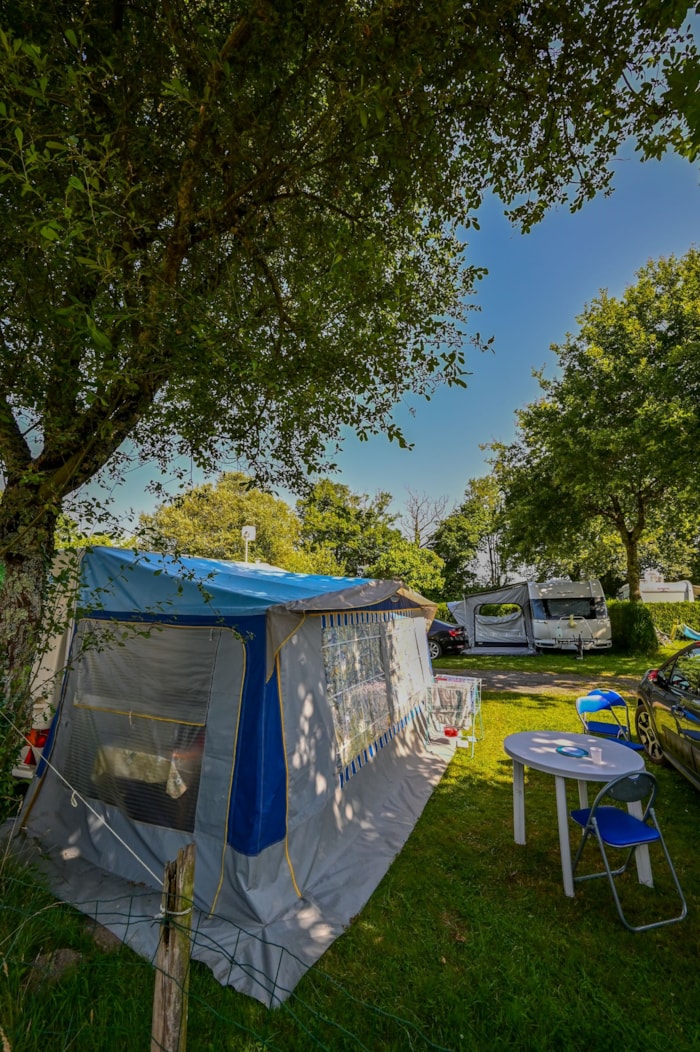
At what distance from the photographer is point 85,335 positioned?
2.39 m

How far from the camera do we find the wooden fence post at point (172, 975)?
1.50 m

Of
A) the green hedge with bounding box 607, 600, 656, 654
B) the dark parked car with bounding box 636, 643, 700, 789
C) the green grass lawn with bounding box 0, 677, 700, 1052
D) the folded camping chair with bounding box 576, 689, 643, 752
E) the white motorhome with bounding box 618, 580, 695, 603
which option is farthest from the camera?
the white motorhome with bounding box 618, 580, 695, 603

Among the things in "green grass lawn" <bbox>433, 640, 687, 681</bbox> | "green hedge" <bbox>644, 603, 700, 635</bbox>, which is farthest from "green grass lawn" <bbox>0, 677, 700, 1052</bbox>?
"green hedge" <bbox>644, 603, 700, 635</bbox>

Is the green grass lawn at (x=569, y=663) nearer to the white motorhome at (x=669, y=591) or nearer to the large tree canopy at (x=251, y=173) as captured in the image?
the white motorhome at (x=669, y=591)

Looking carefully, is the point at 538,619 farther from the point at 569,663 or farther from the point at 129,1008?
the point at 129,1008

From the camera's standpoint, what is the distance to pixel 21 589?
3146 mm

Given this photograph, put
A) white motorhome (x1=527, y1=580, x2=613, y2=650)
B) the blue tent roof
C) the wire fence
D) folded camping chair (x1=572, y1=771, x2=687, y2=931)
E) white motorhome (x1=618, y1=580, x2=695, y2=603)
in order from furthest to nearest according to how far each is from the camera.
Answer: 1. white motorhome (x1=618, y1=580, x2=695, y2=603)
2. white motorhome (x1=527, y1=580, x2=613, y2=650)
3. the blue tent roof
4. folded camping chair (x1=572, y1=771, x2=687, y2=931)
5. the wire fence

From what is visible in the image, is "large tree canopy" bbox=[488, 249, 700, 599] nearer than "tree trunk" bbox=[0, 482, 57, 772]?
No

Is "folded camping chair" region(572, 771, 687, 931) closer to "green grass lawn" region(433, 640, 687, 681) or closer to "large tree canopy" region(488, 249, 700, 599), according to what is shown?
"green grass lawn" region(433, 640, 687, 681)

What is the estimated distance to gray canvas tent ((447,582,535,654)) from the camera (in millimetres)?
16016

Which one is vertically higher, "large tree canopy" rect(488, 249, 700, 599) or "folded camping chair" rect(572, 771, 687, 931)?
"large tree canopy" rect(488, 249, 700, 599)

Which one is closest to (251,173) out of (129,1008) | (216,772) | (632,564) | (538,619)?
(216,772)

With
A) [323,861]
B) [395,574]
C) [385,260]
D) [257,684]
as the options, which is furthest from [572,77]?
[395,574]

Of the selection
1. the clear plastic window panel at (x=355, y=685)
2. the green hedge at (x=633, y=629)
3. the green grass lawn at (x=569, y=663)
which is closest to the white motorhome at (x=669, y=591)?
the green grass lawn at (x=569, y=663)
